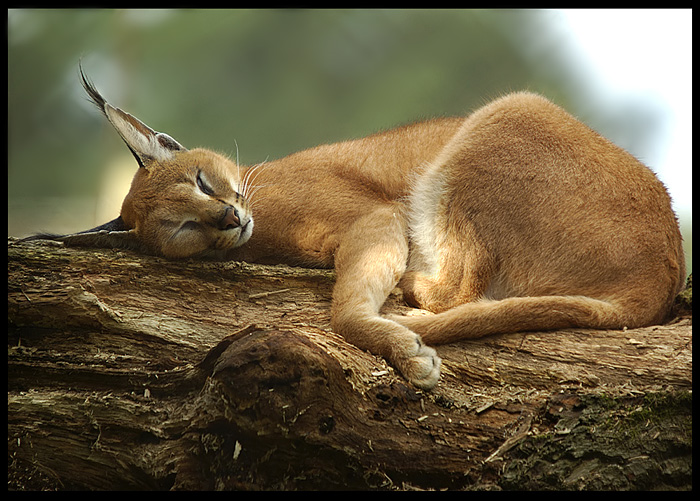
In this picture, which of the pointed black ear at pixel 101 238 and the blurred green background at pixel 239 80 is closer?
the pointed black ear at pixel 101 238

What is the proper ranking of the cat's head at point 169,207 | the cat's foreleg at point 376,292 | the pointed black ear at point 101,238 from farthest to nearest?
the cat's head at point 169,207, the pointed black ear at point 101,238, the cat's foreleg at point 376,292

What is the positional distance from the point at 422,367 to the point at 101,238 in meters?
2.23

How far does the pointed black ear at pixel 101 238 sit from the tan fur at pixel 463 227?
0.21 feet

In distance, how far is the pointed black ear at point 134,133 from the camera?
13.5 ft

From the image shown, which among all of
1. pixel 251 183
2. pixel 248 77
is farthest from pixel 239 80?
pixel 251 183

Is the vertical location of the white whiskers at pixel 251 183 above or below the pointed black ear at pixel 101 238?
above

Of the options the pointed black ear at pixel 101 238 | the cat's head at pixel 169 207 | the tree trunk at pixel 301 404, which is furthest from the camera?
the cat's head at pixel 169 207

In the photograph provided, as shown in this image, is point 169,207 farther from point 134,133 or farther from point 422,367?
point 422,367

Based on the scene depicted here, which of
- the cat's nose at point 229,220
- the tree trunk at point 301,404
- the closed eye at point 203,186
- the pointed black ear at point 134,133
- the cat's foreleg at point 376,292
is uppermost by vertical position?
the pointed black ear at point 134,133

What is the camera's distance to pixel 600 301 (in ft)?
11.4

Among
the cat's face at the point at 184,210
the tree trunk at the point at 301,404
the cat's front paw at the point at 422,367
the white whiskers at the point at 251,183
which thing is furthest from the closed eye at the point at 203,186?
the cat's front paw at the point at 422,367

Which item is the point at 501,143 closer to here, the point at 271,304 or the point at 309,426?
the point at 271,304

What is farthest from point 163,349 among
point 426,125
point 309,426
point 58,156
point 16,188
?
point 58,156

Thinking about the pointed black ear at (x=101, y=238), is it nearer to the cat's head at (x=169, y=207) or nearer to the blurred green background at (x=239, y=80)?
the cat's head at (x=169, y=207)
